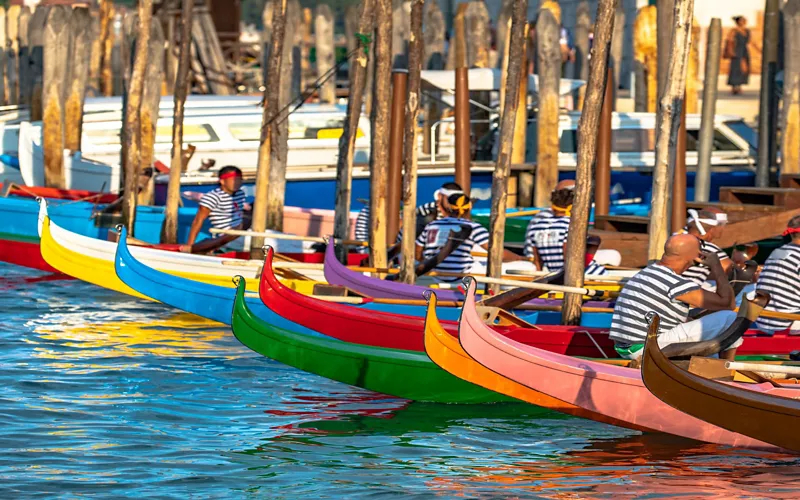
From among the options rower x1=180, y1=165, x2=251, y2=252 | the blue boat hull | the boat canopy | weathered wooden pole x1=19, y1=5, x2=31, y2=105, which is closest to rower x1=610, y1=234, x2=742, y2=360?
rower x1=180, y1=165, x2=251, y2=252

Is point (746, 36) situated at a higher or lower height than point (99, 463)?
higher

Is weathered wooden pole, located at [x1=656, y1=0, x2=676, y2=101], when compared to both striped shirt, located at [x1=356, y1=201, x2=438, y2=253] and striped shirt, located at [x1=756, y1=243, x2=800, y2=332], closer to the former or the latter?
striped shirt, located at [x1=356, y1=201, x2=438, y2=253]

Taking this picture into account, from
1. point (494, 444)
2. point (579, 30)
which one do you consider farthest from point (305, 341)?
point (579, 30)

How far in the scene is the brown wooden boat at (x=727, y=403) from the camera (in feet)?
29.4

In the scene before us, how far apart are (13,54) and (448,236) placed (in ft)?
62.5

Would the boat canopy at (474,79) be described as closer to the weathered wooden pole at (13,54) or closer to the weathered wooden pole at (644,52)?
the weathered wooden pole at (644,52)

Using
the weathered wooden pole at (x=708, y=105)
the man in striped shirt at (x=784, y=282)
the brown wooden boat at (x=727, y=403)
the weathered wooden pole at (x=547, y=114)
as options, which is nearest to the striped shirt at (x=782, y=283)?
the man in striped shirt at (x=784, y=282)

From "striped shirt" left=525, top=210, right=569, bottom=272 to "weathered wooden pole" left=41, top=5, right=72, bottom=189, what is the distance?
10.8 meters

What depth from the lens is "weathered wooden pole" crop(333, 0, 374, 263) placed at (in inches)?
614

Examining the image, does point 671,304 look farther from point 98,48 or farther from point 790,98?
point 98,48

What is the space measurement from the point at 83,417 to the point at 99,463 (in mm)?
1400

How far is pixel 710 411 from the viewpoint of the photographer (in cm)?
910

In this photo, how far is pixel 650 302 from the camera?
32.1ft

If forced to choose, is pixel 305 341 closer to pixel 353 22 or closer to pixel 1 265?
pixel 1 265
